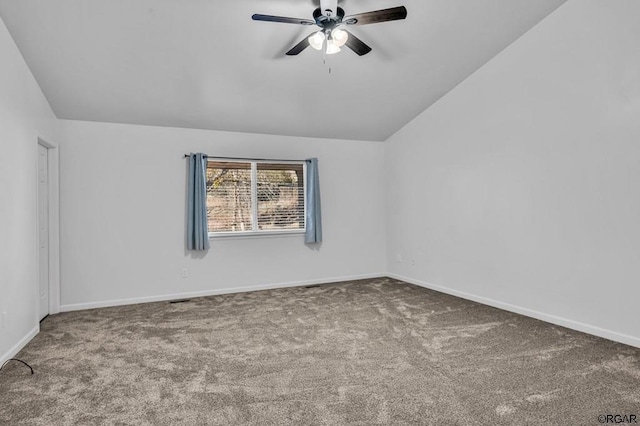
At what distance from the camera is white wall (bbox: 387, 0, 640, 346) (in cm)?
290

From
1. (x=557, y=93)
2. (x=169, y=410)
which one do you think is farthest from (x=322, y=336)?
(x=557, y=93)

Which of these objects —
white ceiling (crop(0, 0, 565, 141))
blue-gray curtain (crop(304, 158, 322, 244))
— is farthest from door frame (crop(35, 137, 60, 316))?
blue-gray curtain (crop(304, 158, 322, 244))

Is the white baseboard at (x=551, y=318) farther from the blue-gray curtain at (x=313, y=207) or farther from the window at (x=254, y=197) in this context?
the window at (x=254, y=197)

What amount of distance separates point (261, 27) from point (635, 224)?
3.54m

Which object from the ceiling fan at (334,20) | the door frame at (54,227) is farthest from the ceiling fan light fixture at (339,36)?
the door frame at (54,227)

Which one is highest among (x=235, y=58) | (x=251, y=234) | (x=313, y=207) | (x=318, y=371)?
(x=235, y=58)

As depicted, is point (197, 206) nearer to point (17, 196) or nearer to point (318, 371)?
point (17, 196)

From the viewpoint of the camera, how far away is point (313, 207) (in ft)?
17.5

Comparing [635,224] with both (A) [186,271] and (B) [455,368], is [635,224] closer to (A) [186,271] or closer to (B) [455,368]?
(B) [455,368]

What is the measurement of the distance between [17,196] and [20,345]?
49.8 inches

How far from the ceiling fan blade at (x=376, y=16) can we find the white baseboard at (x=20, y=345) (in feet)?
11.9

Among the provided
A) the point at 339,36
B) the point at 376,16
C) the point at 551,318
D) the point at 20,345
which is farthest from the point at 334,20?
the point at 20,345

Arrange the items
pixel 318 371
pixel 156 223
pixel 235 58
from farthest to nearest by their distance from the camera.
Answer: pixel 156 223 → pixel 235 58 → pixel 318 371

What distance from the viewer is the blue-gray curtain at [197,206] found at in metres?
4.68
